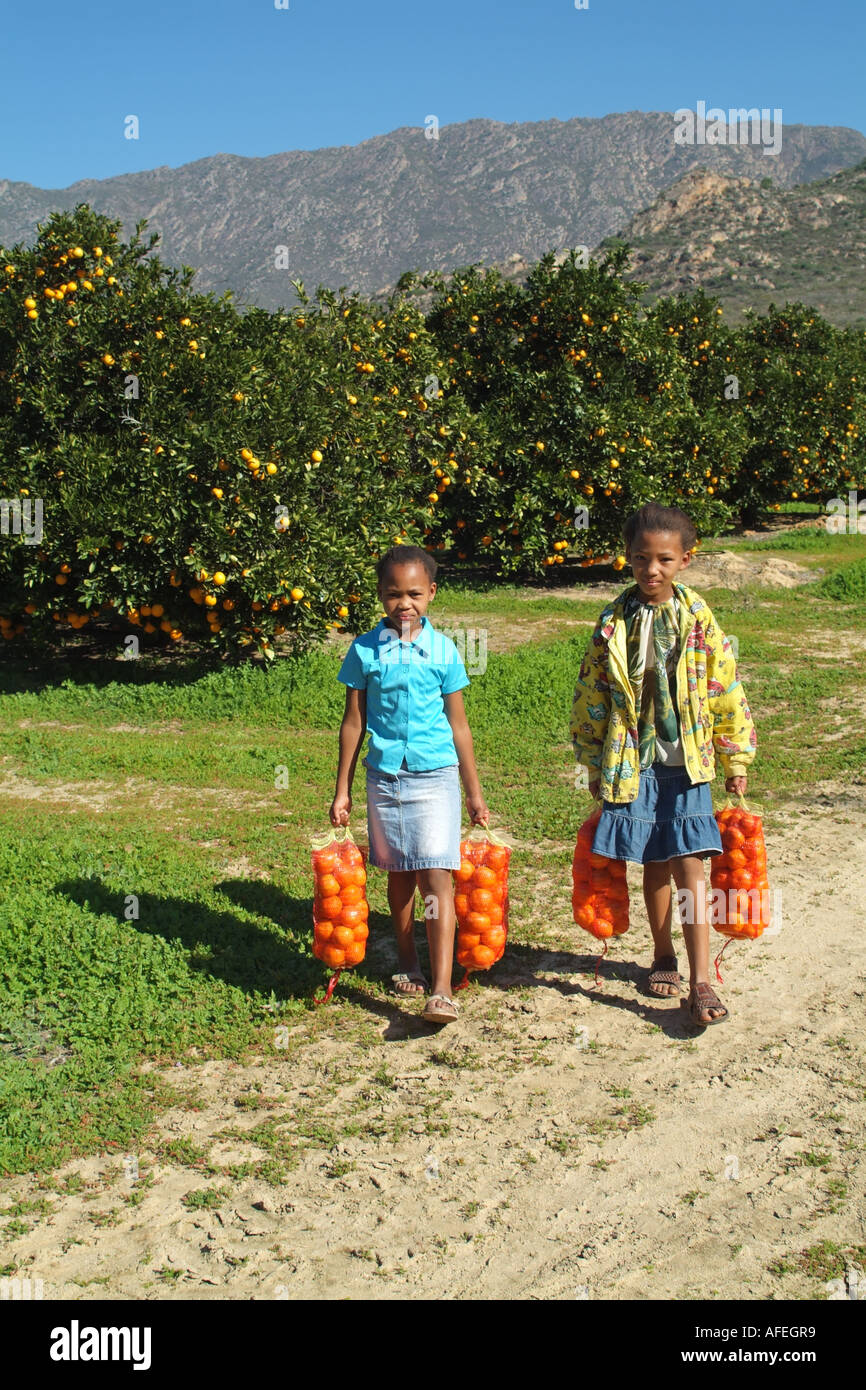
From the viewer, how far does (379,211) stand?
4678 inches

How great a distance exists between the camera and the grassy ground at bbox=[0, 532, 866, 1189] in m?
4.14

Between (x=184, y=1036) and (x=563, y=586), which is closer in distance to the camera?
(x=184, y=1036)

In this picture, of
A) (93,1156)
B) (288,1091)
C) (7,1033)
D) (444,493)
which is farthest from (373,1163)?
(444,493)

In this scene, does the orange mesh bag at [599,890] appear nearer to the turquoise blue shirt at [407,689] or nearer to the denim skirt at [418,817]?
the denim skirt at [418,817]

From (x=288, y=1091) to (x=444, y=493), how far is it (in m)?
9.57

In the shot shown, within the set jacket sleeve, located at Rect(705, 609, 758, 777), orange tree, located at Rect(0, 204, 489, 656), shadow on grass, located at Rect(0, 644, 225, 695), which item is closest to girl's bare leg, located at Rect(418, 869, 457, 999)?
jacket sleeve, located at Rect(705, 609, 758, 777)

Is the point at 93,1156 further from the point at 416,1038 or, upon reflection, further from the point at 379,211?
the point at 379,211

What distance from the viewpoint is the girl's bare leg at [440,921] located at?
13.6ft

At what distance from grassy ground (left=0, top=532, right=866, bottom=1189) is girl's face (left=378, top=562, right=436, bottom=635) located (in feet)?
4.88

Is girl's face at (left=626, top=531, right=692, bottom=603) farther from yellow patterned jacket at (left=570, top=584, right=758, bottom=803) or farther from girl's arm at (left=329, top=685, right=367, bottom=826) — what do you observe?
girl's arm at (left=329, top=685, right=367, bottom=826)

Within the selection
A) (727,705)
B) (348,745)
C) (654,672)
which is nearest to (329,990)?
(348,745)

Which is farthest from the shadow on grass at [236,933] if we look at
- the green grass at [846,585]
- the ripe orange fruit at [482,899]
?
the green grass at [846,585]

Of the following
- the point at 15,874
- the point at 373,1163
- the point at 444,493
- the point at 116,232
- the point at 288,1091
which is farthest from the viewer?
the point at 444,493

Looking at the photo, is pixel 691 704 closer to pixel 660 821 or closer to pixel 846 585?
pixel 660 821
